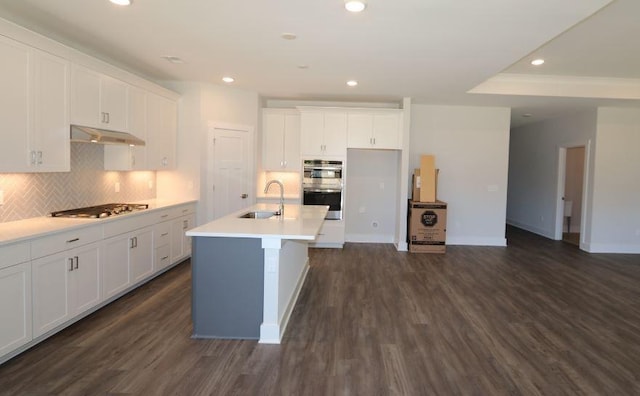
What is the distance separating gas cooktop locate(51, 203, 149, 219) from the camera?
3.64 m

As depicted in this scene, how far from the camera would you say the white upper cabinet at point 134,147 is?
4.51m

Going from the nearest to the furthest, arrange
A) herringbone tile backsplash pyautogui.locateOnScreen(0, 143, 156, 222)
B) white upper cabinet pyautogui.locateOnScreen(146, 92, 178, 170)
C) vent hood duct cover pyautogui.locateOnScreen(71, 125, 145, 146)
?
herringbone tile backsplash pyautogui.locateOnScreen(0, 143, 156, 222), vent hood duct cover pyautogui.locateOnScreen(71, 125, 145, 146), white upper cabinet pyautogui.locateOnScreen(146, 92, 178, 170)

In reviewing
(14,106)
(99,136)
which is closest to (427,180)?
(99,136)

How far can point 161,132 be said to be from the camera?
528 cm

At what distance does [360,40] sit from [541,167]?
6.64m

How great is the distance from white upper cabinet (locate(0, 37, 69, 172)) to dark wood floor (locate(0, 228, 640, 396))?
4.92ft

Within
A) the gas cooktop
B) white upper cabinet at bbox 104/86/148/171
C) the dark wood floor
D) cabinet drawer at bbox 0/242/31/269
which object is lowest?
the dark wood floor

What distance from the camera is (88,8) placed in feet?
10.4

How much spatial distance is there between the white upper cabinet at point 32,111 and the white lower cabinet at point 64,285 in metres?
0.80

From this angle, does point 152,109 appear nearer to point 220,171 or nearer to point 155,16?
point 220,171

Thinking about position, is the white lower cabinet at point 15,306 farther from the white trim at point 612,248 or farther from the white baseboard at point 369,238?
the white trim at point 612,248

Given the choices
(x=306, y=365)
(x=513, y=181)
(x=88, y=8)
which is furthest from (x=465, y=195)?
(x=88, y=8)

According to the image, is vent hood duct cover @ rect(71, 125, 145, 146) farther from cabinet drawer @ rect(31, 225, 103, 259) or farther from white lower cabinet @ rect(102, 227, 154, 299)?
white lower cabinet @ rect(102, 227, 154, 299)

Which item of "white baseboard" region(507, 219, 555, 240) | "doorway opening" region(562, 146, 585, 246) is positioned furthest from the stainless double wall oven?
"doorway opening" region(562, 146, 585, 246)
